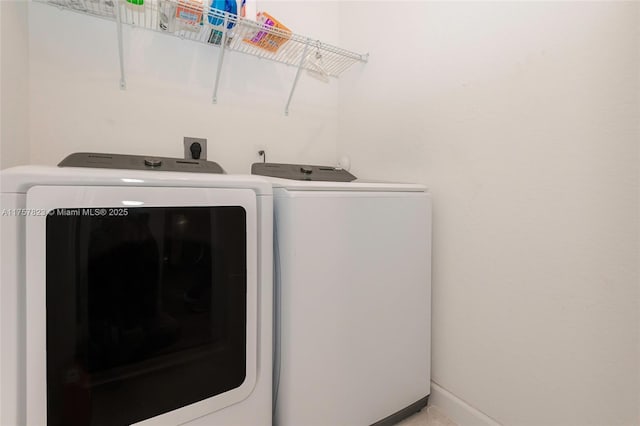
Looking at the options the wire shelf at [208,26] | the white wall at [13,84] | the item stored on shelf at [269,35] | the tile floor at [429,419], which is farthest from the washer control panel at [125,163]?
the tile floor at [429,419]

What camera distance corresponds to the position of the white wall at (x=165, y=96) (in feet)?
4.17

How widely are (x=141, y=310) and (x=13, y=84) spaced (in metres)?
1.00

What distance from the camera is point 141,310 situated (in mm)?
773

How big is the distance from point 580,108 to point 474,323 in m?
0.83

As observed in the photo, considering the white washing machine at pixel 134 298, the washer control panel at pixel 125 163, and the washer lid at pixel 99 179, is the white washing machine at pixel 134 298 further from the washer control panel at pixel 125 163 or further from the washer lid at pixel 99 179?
the washer control panel at pixel 125 163

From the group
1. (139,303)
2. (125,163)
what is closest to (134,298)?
(139,303)

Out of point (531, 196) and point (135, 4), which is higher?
point (135, 4)

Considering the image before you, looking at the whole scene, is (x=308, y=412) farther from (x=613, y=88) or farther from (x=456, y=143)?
(x=613, y=88)

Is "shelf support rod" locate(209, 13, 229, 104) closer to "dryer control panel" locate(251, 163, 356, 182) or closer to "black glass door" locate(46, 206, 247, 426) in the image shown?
"dryer control panel" locate(251, 163, 356, 182)

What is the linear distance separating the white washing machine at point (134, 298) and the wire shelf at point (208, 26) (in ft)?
2.84

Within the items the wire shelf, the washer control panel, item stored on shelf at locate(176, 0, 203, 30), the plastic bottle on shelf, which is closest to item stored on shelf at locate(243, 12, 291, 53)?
the wire shelf

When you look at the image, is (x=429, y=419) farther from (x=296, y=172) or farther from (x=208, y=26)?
(x=208, y=26)

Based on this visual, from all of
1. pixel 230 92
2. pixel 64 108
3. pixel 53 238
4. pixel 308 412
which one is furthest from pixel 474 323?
pixel 64 108

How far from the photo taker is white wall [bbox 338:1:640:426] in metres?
0.85
